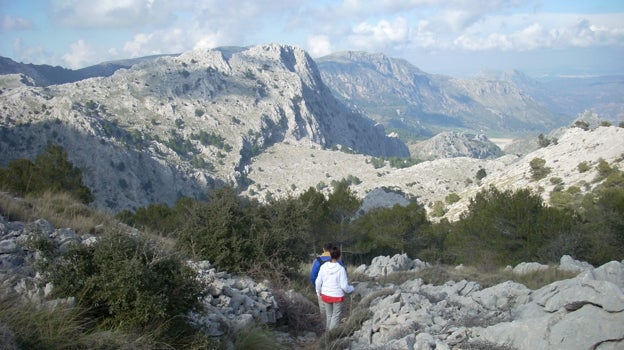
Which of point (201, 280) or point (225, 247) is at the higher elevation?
point (201, 280)

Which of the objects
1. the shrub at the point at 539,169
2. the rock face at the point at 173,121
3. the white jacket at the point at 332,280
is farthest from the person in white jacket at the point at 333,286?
the rock face at the point at 173,121

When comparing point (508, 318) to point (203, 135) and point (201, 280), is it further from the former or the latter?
point (203, 135)

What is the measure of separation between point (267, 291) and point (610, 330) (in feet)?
23.2

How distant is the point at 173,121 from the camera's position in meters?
132

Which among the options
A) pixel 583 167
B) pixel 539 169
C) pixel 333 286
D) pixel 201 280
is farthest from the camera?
pixel 539 169

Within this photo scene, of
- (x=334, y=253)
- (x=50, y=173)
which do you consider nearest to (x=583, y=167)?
(x=334, y=253)

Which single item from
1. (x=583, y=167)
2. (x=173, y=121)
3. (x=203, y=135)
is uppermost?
(x=173, y=121)

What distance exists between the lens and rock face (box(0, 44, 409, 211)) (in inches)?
3698

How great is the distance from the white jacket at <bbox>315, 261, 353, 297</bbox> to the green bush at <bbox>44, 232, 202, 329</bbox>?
351 centimetres

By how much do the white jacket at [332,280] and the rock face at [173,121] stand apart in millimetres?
57429

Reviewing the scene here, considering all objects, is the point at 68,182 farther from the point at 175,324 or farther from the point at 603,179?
the point at 603,179

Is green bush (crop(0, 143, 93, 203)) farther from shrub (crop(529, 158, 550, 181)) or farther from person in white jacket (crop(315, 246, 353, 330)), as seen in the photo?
shrub (crop(529, 158, 550, 181))

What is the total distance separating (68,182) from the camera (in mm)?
29594

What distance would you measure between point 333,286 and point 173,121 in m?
130
